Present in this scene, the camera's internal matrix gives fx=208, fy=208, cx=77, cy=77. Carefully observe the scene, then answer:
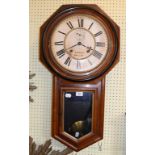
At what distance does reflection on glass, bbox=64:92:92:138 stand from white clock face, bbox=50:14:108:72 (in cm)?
19

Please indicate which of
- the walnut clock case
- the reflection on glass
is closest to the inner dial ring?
the walnut clock case

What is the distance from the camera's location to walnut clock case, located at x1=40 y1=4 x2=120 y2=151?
57.6 inches

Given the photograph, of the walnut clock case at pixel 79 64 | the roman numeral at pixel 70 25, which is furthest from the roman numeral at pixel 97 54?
the roman numeral at pixel 70 25

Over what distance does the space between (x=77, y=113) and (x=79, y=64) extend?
0.35 m

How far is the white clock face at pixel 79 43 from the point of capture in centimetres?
147

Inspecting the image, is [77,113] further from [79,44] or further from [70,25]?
[70,25]

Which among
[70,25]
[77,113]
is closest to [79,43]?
[70,25]

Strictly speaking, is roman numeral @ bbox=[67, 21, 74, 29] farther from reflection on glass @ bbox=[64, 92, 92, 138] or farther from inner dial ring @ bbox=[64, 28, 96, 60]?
reflection on glass @ bbox=[64, 92, 92, 138]
